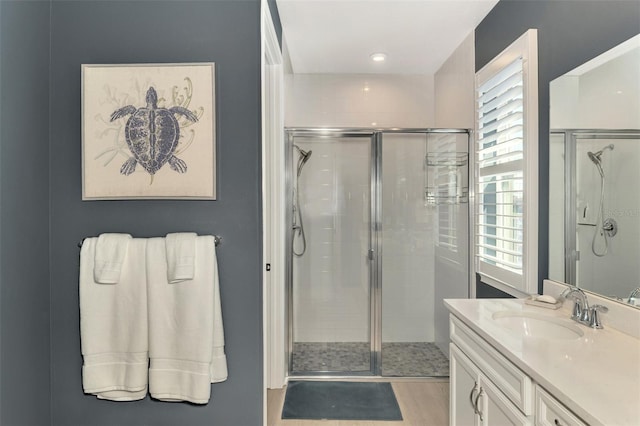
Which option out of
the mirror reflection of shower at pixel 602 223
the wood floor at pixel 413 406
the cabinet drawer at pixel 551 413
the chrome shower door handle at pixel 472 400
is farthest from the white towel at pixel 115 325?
the mirror reflection of shower at pixel 602 223

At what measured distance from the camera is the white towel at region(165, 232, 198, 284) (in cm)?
159

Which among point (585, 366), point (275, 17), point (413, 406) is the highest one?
point (275, 17)

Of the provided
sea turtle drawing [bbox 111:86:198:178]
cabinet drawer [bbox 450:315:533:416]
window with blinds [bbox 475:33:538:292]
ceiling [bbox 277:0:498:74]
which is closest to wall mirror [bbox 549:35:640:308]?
window with blinds [bbox 475:33:538:292]

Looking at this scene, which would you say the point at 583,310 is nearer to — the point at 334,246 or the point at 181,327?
the point at 181,327

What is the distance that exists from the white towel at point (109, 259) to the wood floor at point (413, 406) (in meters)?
1.35

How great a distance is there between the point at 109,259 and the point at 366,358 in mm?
2129

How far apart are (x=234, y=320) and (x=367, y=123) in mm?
2487

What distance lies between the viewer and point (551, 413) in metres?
1.05

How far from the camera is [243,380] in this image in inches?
68.1

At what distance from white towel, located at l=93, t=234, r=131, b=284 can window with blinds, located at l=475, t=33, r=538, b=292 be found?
1.98 m

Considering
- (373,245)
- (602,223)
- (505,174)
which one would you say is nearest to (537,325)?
(602,223)

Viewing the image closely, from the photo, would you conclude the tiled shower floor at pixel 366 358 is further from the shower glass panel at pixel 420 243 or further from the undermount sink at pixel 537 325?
the undermount sink at pixel 537 325

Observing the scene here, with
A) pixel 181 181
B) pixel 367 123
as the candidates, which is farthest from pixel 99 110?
pixel 367 123

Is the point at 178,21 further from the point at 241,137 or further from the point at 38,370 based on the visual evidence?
the point at 38,370
